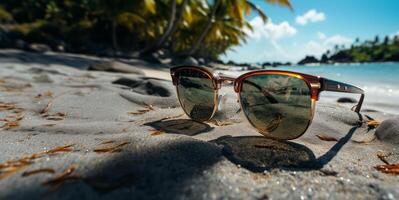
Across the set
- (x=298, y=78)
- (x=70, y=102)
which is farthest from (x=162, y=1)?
(x=298, y=78)

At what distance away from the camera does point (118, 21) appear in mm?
17188

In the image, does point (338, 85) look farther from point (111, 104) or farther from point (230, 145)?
point (111, 104)

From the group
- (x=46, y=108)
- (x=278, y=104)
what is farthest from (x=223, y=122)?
(x=46, y=108)

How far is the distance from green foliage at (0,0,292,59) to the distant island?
51366 mm

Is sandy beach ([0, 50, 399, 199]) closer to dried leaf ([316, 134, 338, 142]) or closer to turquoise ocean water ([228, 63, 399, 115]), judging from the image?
dried leaf ([316, 134, 338, 142])

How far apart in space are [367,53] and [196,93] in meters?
78.3

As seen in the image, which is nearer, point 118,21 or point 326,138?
point 326,138

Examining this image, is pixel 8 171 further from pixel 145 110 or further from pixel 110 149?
pixel 145 110

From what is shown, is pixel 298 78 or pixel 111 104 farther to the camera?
pixel 111 104

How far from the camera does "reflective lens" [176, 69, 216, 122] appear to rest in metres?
1.70

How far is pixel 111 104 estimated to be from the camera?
7.65 feet

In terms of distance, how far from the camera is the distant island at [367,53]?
57912mm

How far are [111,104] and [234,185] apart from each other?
1.79 m

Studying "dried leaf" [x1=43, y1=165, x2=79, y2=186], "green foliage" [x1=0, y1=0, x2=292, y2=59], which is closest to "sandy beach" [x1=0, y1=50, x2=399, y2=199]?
"dried leaf" [x1=43, y1=165, x2=79, y2=186]
